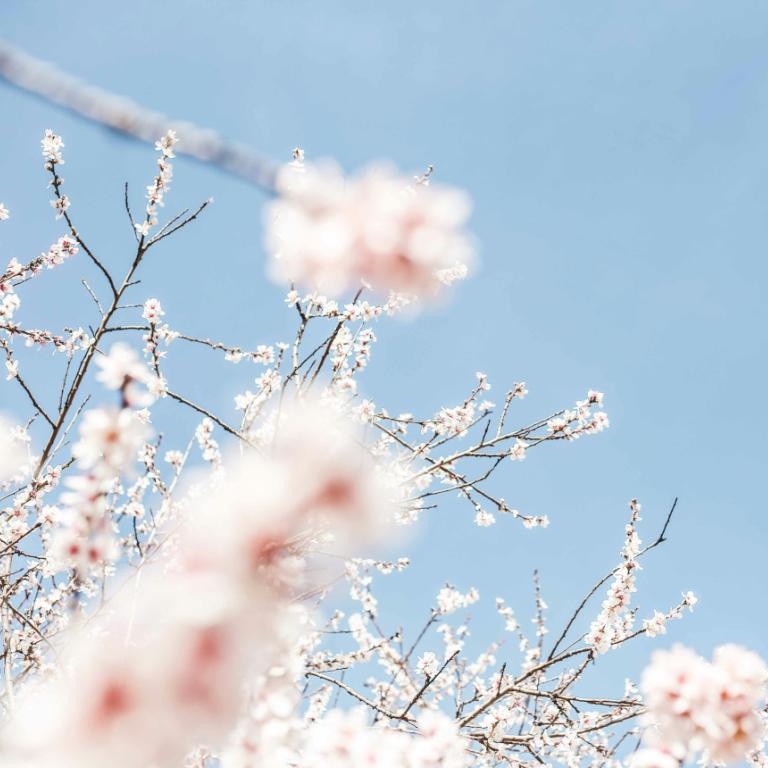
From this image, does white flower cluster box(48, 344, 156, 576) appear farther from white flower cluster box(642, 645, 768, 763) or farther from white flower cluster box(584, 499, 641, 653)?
white flower cluster box(584, 499, 641, 653)

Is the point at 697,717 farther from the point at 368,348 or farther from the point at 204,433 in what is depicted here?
the point at 204,433

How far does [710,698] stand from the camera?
2.39 m

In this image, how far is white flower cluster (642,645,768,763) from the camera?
7.78 feet

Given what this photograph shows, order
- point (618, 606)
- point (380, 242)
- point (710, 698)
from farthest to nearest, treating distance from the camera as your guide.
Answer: point (618, 606)
point (710, 698)
point (380, 242)

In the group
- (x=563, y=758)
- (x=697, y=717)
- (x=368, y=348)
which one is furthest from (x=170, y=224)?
(x=563, y=758)

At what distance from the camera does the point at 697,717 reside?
94.3 inches

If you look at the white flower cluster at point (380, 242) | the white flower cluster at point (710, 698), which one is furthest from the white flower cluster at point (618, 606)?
the white flower cluster at point (380, 242)

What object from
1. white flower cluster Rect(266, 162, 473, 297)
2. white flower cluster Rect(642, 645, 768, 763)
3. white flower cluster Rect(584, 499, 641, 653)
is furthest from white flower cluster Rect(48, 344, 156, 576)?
white flower cluster Rect(584, 499, 641, 653)

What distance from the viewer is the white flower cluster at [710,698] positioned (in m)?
2.37

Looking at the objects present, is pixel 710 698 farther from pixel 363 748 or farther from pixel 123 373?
pixel 123 373

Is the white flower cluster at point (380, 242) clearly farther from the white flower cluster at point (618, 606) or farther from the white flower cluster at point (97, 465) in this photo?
the white flower cluster at point (618, 606)

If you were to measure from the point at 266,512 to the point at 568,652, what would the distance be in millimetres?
3046

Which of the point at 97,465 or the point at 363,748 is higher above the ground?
the point at 97,465

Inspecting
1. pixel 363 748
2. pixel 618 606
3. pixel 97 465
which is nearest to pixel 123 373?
pixel 97 465
